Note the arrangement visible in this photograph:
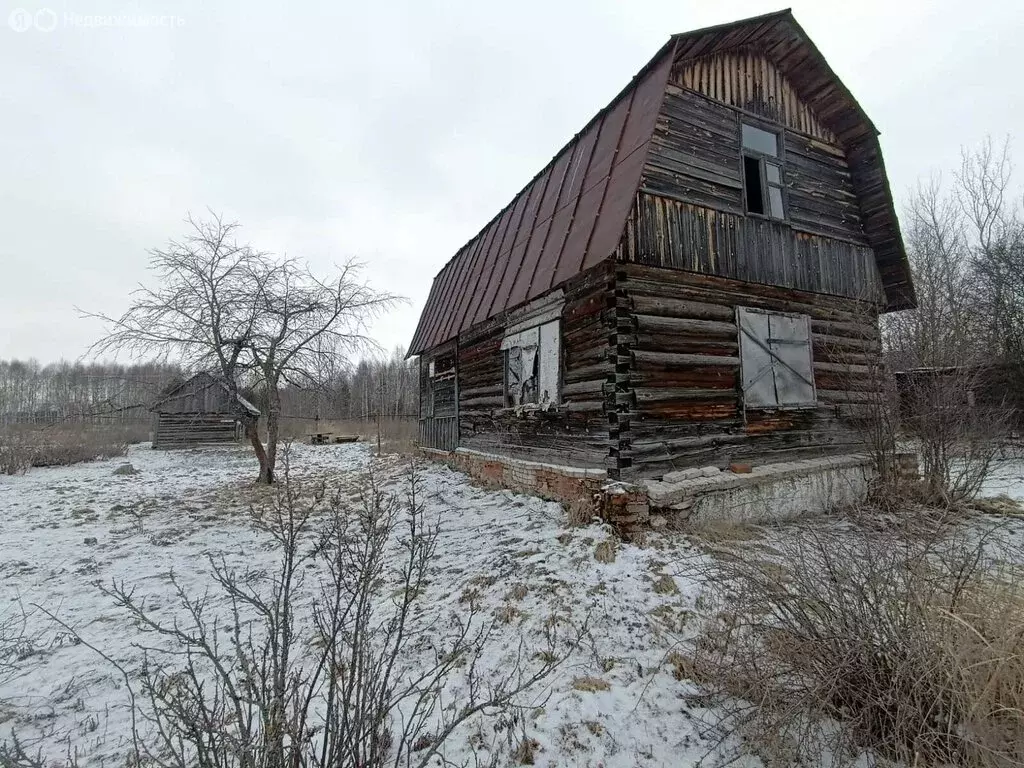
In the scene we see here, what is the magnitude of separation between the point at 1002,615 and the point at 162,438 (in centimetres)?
2811

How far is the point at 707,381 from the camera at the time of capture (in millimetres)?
7375

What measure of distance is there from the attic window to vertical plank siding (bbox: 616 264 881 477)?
4.96ft

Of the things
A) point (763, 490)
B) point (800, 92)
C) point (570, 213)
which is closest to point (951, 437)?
point (763, 490)

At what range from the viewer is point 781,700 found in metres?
2.56

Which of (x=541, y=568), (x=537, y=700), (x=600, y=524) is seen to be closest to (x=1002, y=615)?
(x=537, y=700)

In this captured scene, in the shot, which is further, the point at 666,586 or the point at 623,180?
the point at 623,180

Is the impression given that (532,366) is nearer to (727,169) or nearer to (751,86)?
(727,169)

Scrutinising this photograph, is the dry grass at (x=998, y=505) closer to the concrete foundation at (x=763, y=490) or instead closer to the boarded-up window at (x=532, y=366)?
the concrete foundation at (x=763, y=490)

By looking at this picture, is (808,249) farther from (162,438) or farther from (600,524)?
(162,438)

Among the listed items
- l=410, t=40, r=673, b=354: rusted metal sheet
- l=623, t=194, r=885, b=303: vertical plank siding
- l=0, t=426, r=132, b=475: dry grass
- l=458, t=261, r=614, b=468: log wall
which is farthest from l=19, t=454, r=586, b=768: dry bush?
l=0, t=426, r=132, b=475: dry grass

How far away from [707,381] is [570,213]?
11.9ft

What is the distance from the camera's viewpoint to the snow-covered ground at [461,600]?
292 centimetres

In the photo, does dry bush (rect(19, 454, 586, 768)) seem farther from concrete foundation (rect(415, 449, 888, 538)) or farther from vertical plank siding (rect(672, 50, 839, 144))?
vertical plank siding (rect(672, 50, 839, 144))

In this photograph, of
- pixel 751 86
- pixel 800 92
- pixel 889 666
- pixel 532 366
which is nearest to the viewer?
pixel 889 666
